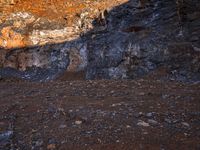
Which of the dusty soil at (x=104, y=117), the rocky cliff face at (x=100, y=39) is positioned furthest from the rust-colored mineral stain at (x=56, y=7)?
the dusty soil at (x=104, y=117)

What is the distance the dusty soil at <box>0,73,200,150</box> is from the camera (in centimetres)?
579

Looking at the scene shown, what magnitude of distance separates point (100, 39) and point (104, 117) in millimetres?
6707

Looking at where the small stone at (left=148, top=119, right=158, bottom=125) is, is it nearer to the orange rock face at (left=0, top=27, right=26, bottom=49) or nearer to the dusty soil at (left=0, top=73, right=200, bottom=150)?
the dusty soil at (left=0, top=73, right=200, bottom=150)

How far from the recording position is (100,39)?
13047 mm

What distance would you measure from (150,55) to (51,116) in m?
5.80

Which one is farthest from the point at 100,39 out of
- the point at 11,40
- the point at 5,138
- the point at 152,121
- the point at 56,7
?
the point at 5,138

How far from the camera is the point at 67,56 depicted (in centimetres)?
1309

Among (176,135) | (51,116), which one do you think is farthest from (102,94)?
(176,135)

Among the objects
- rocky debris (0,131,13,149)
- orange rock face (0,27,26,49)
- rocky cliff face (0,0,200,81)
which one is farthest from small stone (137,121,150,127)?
orange rock face (0,27,26,49)

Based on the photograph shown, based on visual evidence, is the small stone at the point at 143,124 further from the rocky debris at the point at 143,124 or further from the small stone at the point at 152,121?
the small stone at the point at 152,121

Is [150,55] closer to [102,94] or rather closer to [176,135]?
[102,94]

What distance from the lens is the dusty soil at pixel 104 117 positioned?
5.79 metres

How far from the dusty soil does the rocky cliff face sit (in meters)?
2.14

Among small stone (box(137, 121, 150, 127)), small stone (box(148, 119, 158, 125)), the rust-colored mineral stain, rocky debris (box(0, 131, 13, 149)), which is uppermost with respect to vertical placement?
the rust-colored mineral stain
